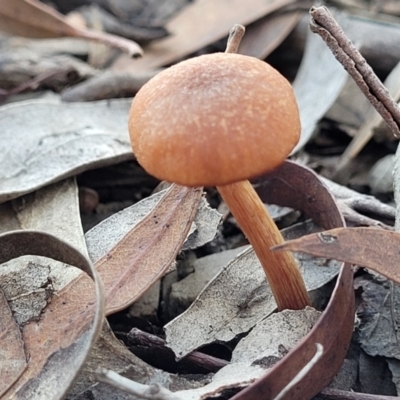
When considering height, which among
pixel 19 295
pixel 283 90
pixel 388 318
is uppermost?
pixel 283 90

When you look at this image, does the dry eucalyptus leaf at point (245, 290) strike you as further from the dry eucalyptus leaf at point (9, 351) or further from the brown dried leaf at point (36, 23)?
the brown dried leaf at point (36, 23)

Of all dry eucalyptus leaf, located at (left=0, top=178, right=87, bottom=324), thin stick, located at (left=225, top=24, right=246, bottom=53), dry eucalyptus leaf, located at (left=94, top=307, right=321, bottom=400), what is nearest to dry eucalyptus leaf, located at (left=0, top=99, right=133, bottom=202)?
dry eucalyptus leaf, located at (left=0, top=178, right=87, bottom=324)

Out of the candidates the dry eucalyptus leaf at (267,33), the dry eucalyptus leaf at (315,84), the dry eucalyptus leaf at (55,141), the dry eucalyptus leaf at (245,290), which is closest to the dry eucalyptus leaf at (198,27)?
the dry eucalyptus leaf at (267,33)

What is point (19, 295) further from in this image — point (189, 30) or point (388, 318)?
point (189, 30)

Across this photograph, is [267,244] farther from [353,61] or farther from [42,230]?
[42,230]

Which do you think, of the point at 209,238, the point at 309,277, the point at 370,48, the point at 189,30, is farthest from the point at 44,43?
the point at 309,277

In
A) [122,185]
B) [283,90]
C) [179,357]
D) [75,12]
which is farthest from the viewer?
[75,12]

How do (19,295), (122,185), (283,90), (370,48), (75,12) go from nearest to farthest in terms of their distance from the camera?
(283,90) < (19,295) < (122,185) < (370,48) < (75,12)
